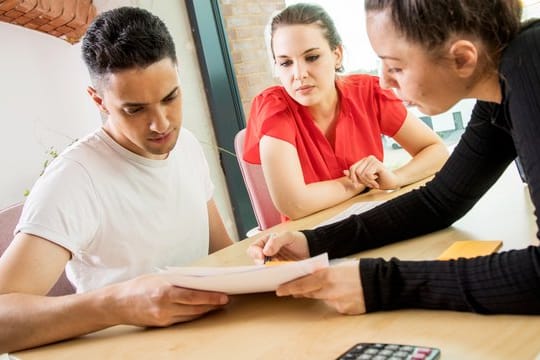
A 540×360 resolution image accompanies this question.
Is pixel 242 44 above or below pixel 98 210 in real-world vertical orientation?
above

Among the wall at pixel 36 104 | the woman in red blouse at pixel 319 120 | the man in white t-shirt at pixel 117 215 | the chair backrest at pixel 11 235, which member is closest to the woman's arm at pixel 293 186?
the woman in red blouse at pixel 319 120

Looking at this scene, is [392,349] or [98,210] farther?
[98,210]

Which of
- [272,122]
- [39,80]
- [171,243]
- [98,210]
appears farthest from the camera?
[39,80]

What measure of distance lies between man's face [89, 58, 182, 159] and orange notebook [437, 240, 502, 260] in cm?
74

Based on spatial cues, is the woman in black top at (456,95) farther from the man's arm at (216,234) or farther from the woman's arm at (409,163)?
the man's arm at (216,234)

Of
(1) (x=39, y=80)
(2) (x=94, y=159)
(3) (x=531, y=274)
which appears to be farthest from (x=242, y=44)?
(3) (x=531, y=274)

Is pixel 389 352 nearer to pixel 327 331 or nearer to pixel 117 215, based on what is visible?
pixel 327 331

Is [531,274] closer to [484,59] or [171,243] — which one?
[484,59]

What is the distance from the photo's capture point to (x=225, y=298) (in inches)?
37.6

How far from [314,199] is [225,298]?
30.8 inches

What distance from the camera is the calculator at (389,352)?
2.10 feet

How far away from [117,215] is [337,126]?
0.86 m

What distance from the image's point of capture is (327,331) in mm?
802

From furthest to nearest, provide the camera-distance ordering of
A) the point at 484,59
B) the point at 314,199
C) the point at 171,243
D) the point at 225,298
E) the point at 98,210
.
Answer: the point at 314,199 → the point at 171,243 → the point at 98,210 → the point at 225,298 → the point at 484,59
